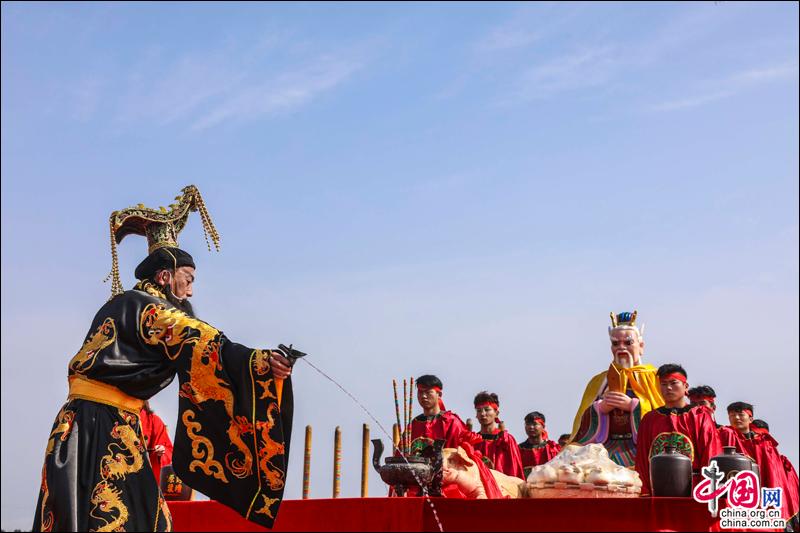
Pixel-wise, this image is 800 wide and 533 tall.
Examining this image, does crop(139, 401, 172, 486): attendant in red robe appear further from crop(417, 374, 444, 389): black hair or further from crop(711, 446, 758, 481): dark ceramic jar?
crop(711, 446, 758, 481): dark ceramic jar

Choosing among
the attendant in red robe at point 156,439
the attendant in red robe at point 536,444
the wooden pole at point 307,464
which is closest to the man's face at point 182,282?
the attendant in red robe at point 156,439

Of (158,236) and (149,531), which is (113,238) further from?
(149,531)

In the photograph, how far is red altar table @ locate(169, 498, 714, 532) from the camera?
551 cm

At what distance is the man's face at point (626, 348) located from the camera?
8133mm

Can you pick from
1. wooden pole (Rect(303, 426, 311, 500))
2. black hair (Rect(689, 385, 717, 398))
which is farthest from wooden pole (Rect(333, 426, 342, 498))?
black hair (Rect(689, 385, 717, 398))

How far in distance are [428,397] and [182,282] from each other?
15.8 ft

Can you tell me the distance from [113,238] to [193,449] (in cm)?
127

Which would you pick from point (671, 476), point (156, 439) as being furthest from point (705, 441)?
point (156, 439)

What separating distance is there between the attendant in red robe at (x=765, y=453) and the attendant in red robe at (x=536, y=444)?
2.00m

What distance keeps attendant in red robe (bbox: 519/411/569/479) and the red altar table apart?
525 centimetres

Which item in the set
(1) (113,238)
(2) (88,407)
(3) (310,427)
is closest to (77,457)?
(2) (88,407)

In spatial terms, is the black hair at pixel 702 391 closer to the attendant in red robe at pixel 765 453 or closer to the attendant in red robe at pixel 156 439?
the attendant in red robe at pixel 765 453

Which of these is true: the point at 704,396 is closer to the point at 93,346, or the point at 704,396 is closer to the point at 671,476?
the point at 671,476

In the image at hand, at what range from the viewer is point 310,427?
15.7m
